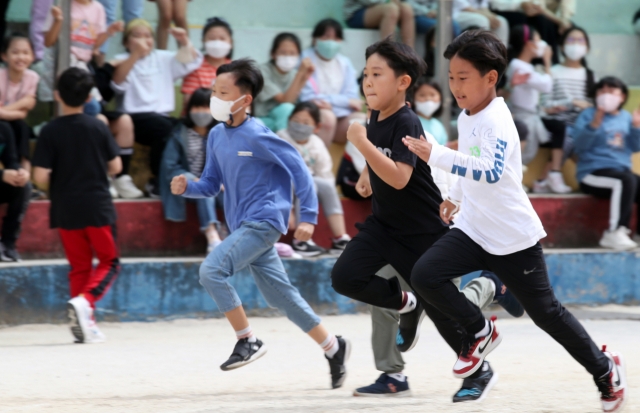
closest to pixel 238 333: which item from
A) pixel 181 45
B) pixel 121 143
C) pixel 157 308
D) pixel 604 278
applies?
pixel 157 308

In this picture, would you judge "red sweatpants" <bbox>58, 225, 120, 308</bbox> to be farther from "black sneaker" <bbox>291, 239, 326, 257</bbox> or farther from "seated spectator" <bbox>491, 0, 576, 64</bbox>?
"seated spectator" <bbox>491, 0, 576, 64</bbox>

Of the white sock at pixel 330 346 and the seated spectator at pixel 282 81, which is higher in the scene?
the seated spectator at pixel 282 81

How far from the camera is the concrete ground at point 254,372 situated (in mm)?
4273

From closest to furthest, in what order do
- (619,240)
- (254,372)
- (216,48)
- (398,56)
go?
(398,56) → (254,372) → (216,48) → (619,240)

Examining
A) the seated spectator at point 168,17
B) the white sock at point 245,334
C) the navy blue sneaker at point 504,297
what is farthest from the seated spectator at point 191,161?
the navy blue sneaker at point 504,297

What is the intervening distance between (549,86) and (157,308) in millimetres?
4533

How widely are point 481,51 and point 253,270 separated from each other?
176 cm

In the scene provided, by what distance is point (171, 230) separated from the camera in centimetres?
764

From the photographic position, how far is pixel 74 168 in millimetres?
6219

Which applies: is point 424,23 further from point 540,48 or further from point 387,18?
point 540,48

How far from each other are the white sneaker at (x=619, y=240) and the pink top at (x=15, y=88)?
5.22 meters

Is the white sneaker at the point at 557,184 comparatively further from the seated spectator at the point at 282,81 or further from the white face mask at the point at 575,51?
the seated spectator at the point at 282,81

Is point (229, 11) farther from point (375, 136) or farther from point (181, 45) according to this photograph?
point (375, 136)

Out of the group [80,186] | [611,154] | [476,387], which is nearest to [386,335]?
[476,387]
